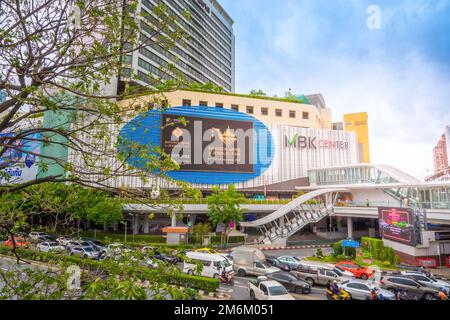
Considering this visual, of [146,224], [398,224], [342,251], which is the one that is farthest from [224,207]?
[398,224]

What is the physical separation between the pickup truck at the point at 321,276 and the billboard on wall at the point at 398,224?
8145 millimetres

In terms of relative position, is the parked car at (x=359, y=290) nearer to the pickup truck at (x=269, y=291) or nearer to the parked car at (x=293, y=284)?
the parked car at (x=293, y=284)

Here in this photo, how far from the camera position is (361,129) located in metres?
75.1

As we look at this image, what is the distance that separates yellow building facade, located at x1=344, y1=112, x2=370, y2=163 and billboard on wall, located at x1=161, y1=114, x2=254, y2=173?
40.3 m

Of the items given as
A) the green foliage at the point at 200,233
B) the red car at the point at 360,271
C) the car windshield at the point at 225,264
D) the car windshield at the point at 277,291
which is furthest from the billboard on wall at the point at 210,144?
the car windshield at the point at 277,291

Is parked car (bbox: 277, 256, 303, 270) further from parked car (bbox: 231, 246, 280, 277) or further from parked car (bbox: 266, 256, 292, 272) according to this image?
parked car (bbox: 231, 246, 280, 277)

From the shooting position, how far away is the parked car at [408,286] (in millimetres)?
16250

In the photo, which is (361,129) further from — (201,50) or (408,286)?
(408,286)

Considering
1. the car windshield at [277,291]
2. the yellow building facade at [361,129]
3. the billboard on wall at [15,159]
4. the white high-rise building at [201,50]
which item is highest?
the white high-rise building at [201,50]

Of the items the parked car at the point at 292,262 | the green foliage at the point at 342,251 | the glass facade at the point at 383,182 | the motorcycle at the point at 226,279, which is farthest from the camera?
the green foliage at the point at 342,251

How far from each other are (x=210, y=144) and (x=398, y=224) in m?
28.4

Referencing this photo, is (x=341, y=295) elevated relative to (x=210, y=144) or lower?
lower
